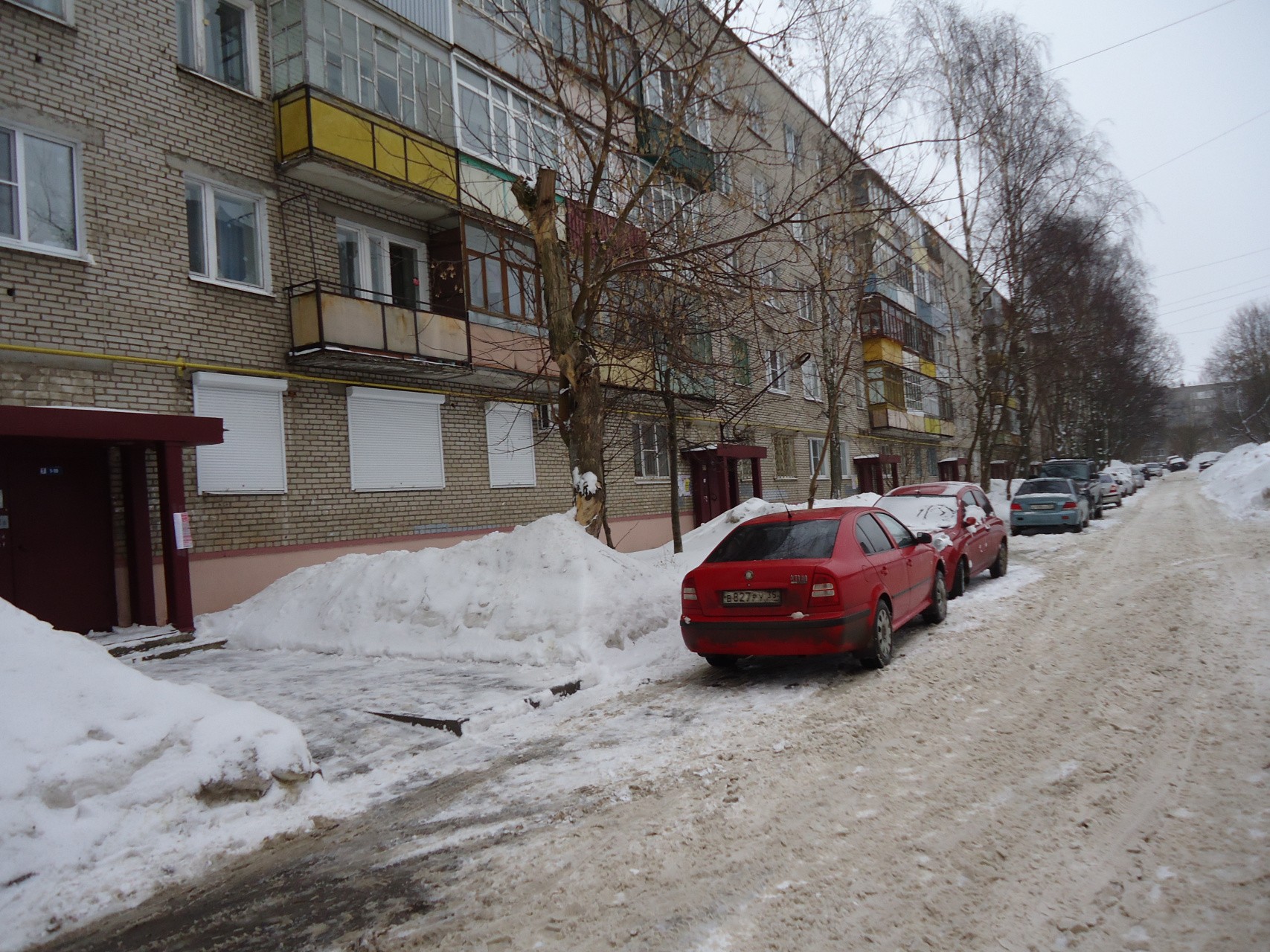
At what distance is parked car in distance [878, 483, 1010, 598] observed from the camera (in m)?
10.9

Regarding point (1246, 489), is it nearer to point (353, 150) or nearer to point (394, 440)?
point (394, 440)

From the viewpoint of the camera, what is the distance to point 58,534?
9.98m

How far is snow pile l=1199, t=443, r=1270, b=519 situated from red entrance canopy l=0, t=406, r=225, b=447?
22.5 metres

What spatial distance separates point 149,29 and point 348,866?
12.7 meters

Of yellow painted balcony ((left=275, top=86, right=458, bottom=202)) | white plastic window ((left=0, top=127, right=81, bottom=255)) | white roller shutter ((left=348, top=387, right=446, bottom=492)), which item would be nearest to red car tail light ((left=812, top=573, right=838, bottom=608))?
yellow painted balcony ((left=275, top=86, right=458, bottom=202))

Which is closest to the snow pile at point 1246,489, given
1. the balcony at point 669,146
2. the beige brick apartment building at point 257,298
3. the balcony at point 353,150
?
the beige brick apartment building at point 257,298

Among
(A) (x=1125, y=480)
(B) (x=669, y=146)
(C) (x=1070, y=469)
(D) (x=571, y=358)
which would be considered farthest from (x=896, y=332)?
(D) (x=571, y=358)

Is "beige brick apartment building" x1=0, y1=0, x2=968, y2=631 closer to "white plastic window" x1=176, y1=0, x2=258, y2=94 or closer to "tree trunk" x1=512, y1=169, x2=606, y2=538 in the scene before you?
"white plastic window" x1=176, y1=0, x2=258, y2=94

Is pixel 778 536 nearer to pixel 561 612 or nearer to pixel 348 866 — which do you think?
pixel 561 612

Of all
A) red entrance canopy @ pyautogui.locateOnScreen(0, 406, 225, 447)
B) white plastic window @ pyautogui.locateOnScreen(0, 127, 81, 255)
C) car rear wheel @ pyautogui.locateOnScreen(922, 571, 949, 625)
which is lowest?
car rear wheel @ pyautogui.locateOnScreen(922, 571, 949, 625)

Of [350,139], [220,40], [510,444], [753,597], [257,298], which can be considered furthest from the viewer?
[510,444]

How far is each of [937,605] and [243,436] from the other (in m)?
10.0

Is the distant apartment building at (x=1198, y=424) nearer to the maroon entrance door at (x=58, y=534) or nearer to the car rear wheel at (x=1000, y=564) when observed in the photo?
the car rear wheel at (x=1000, y=564)

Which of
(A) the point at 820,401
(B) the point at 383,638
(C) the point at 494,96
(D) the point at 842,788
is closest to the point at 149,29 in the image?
(C) the point at 494,96
